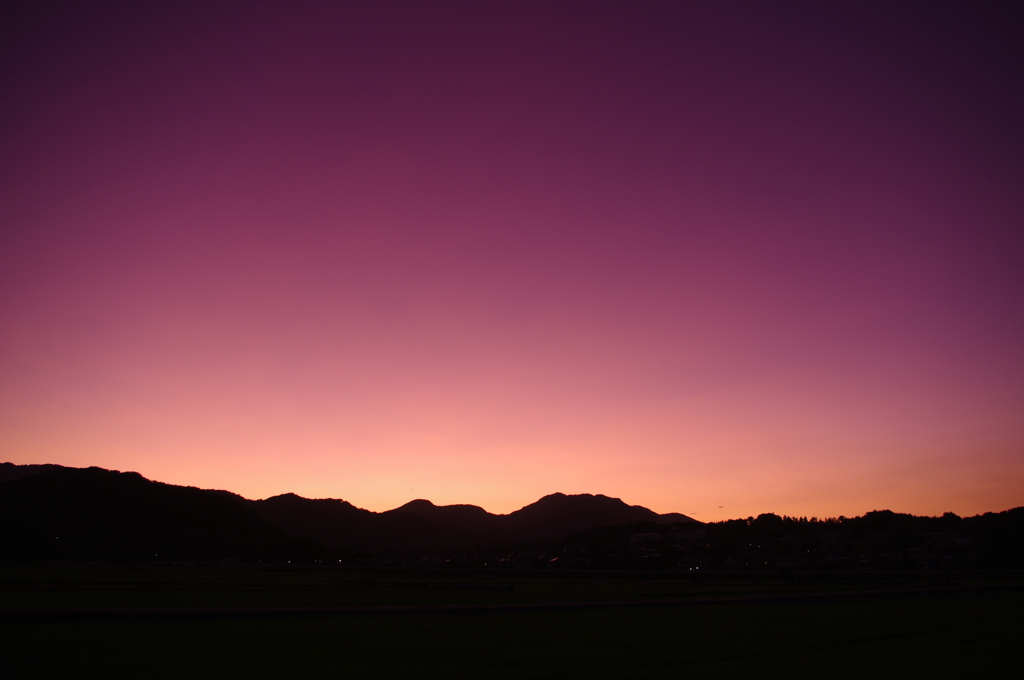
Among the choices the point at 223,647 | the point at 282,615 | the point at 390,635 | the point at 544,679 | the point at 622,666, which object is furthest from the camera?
the point at 282,615

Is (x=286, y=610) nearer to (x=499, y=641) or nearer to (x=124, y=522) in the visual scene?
(x=499, y=641)

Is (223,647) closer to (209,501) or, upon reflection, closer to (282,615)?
(282,615)

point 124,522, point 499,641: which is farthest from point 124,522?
point 499,641

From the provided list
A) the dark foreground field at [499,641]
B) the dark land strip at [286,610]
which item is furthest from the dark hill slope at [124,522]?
the dark land strip at [286,610]

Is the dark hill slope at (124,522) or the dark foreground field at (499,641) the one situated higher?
the dark hill slope at (124,522)

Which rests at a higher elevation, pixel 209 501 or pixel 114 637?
pixel 209 501

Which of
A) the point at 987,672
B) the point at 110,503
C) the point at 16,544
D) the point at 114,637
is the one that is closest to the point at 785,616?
Answer: the point at 987,672

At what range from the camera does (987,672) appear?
1730cm

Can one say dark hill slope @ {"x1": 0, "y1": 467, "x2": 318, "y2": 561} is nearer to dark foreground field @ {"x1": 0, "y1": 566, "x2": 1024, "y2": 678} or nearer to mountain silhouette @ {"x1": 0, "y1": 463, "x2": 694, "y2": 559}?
mountain silhouette @ {"x1": 0, "y1": 463, "x2": 694, "y2": 559}

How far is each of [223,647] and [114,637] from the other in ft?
13.5

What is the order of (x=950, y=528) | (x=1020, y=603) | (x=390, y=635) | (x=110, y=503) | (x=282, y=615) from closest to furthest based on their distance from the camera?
(x=390, y=635) < (x=282, y=615) < (x=1020, y=603) < (x=110, y=503) < (x=950, y=528)

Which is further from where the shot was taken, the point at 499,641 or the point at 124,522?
the point at 124,522

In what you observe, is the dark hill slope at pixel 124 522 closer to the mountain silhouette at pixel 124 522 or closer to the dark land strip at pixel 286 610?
the mountain silhouette at pixel 124 522

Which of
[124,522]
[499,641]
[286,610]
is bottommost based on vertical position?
[499,641]
